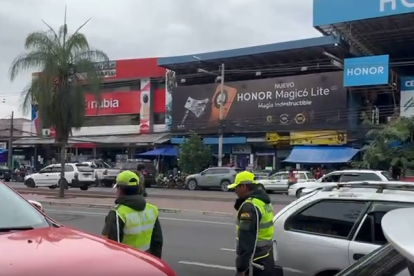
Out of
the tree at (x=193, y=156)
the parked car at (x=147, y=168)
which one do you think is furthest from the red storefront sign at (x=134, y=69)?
the parked car at (x=147, y=168)

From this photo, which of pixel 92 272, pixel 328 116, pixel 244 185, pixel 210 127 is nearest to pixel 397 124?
pixel 328 116

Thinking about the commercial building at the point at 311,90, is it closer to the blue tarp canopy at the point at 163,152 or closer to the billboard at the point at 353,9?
the billboard at the point at 353,9

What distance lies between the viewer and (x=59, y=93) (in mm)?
23859

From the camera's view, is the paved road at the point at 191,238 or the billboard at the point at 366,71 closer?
the paved road at the point at 191,238

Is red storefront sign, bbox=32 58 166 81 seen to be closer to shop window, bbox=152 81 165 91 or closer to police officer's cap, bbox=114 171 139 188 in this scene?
shop window, bbox=152 81 165 91

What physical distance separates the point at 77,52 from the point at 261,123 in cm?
2113

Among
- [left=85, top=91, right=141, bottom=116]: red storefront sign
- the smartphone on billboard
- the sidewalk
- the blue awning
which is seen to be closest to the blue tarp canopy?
the smartphone on billboard

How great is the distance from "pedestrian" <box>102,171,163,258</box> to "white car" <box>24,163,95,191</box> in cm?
2855

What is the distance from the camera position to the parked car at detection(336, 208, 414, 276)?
5.11 feet

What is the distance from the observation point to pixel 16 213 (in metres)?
4.22

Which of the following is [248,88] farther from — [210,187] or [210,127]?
[210,187]

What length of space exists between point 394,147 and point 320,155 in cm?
1002

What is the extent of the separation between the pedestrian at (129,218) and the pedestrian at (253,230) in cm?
87

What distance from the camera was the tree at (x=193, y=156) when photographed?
40156mm
